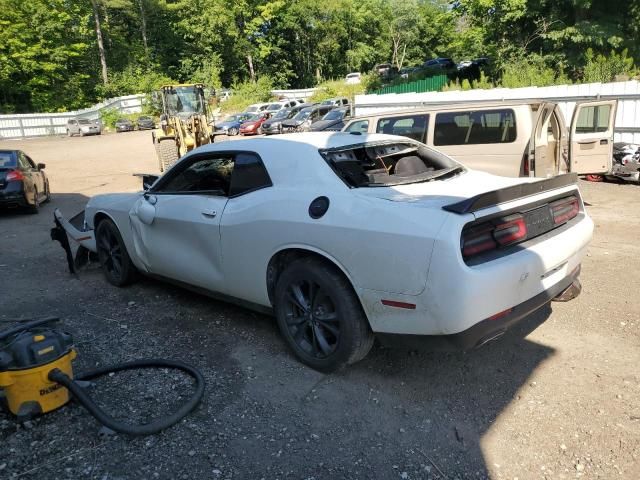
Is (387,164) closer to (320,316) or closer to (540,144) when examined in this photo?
(320,316)

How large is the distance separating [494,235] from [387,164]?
5.07ft

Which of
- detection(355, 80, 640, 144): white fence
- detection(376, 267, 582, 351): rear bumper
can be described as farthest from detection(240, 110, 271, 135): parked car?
detection(376, 267, 582, 351): rear bumper

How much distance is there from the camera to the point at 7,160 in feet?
36.5

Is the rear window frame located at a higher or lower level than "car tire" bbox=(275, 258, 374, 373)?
higher

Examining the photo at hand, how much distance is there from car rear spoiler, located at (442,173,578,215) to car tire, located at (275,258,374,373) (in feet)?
2.79

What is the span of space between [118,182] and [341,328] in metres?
14.1

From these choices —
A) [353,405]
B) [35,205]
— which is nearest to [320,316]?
[353,405]

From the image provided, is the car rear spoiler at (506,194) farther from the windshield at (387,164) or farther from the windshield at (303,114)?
the windshield at (303,114)

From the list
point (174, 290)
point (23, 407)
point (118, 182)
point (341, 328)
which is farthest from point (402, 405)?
point (118, 182)

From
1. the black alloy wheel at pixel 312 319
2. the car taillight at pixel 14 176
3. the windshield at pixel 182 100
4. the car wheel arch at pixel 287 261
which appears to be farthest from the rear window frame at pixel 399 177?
the windshield at pixel 182 100

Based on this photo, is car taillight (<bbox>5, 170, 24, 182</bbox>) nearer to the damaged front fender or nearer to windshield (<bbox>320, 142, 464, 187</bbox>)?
the damaged front fender

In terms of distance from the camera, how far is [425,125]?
8.66 m

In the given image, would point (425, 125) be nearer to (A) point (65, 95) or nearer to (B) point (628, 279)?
(B) point (628, 279)

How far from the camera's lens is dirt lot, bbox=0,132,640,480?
2.72m
